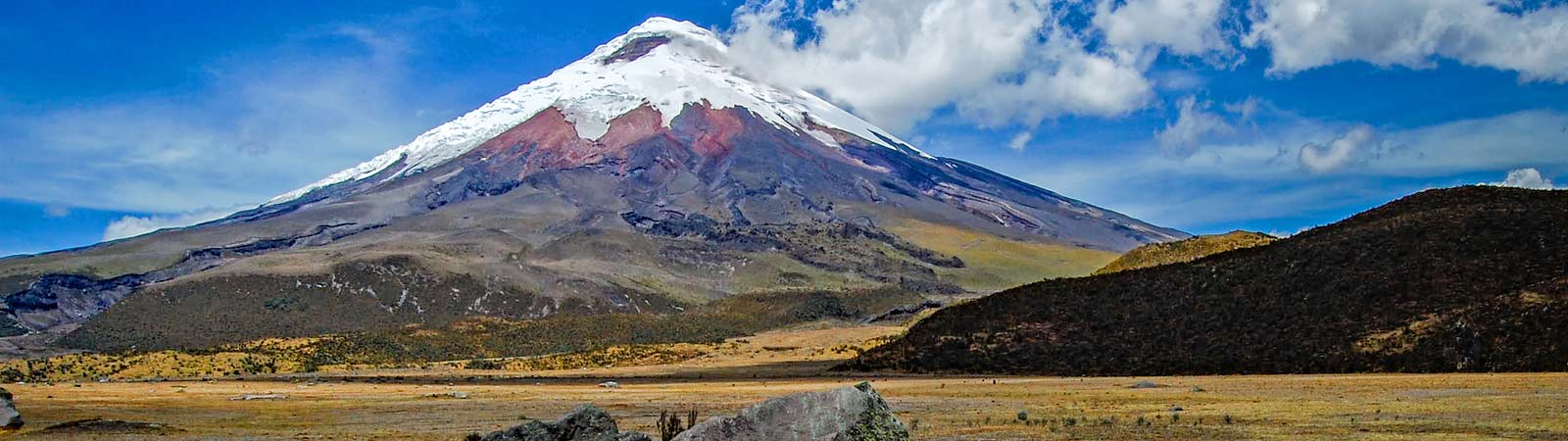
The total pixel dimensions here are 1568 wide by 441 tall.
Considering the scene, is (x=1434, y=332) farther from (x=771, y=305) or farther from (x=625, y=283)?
(x=625, y=283)

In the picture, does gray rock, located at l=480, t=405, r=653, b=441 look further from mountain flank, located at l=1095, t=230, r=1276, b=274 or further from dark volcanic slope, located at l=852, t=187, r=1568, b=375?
mountain flank, located at l=1095, t=230, r=1276, b=274

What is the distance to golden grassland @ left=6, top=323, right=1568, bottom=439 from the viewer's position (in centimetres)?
2366

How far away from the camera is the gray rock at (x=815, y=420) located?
1412 cm

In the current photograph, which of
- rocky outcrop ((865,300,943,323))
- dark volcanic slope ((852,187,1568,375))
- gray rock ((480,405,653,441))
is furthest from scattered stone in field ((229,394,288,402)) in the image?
rocky outcrop ((865,300,943,323))

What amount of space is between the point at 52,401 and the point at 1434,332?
5091cm

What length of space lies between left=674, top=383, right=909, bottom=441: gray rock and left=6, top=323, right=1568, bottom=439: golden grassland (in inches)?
362

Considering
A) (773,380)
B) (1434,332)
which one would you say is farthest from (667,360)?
(1434,332)

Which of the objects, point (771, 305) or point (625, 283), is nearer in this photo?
point (771, 305)

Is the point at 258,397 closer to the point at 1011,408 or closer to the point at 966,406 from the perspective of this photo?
the point at 966,406

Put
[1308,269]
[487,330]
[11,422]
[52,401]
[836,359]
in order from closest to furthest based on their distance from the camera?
1. [11,422]
2. [52,401]
3. [1308,269]
4. [836,359]
5. [487,330]

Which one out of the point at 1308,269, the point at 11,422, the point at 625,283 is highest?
the point at 625,283

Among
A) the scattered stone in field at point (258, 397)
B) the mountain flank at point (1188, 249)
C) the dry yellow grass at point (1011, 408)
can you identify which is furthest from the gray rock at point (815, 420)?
the mountain flank at point (1188, 249)

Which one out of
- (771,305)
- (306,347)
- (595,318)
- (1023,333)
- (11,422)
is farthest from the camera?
(771,305)

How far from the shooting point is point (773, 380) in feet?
194
